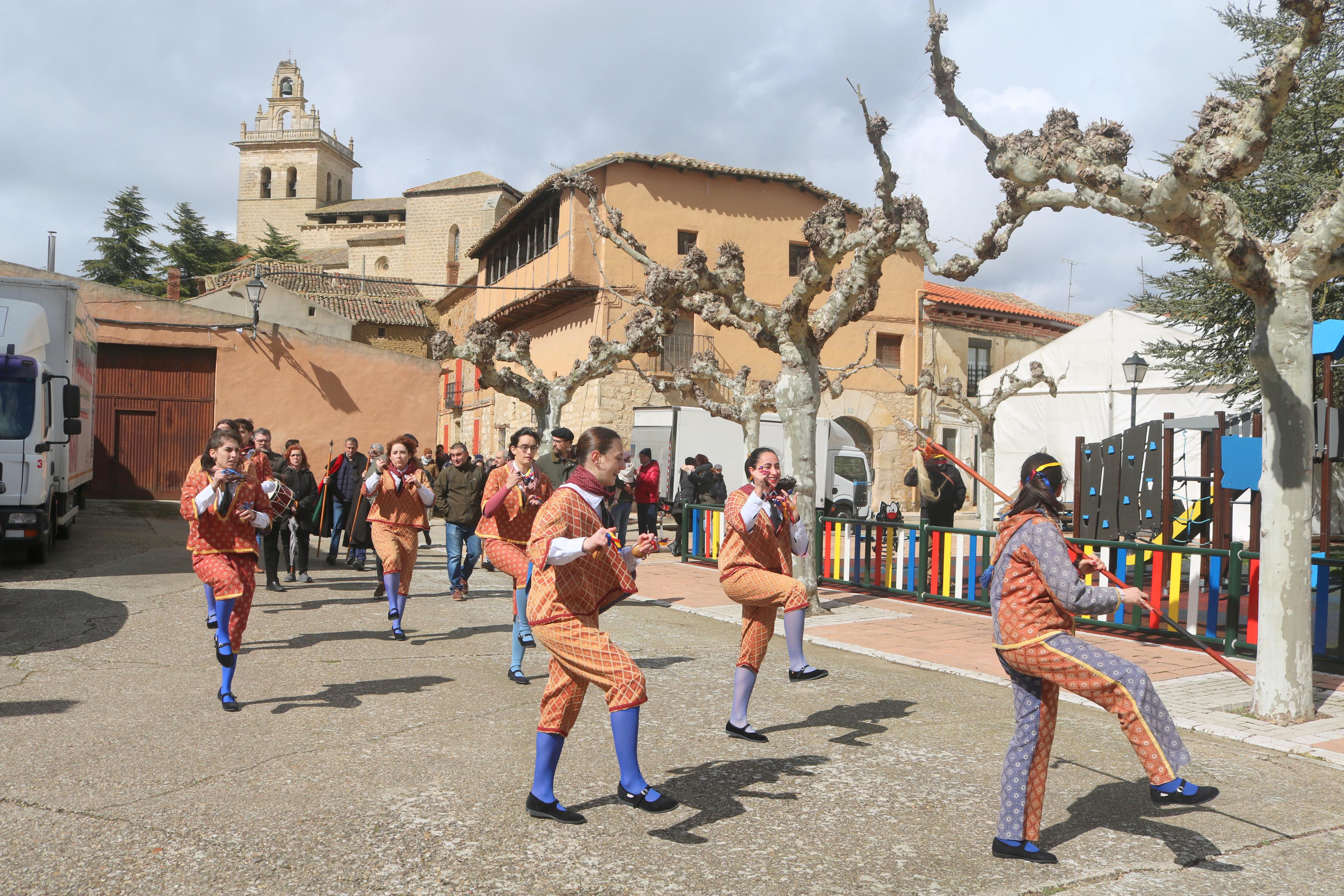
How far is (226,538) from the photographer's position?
6816 millimetres

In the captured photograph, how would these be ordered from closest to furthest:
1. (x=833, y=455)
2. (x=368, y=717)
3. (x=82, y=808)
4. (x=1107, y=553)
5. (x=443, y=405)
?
(x=82, y=808), (x=368, y=717), (x=1107, y=553), (x=833, y=455), (x=443, y=405)

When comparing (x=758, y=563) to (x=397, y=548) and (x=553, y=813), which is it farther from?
(x=397, y=548)

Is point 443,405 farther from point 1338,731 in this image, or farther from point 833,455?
point 1338,731

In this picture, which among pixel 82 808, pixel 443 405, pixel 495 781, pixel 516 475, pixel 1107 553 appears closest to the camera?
pixel 82 808

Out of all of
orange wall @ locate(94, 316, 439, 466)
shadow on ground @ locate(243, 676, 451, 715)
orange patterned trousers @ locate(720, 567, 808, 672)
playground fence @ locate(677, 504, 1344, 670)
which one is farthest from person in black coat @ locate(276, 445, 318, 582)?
orange wall @ locate(94, 316, 439, 466)

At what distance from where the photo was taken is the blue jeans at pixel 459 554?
11.5m

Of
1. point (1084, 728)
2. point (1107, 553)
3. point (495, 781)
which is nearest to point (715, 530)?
point (1107, 553)

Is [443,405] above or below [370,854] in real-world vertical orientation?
above

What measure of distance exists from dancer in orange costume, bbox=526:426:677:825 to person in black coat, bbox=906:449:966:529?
8.74m

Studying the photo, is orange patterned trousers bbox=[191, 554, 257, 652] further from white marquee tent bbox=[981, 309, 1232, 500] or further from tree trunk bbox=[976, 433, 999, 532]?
white marquee tent bbox=[981, 309, 1232, 500]

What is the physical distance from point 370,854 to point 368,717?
2.29m

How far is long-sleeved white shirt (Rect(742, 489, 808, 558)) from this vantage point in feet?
19.8

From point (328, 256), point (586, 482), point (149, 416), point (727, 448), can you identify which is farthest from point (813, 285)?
point (328, 256)

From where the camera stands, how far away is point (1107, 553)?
10.4 m
